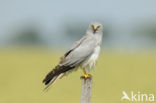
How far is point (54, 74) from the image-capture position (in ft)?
23.8

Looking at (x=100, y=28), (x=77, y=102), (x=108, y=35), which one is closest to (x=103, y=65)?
(x=77, y=102)

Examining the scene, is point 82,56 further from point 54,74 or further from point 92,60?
point 54,74

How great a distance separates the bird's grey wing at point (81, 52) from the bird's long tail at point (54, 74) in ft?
0.27

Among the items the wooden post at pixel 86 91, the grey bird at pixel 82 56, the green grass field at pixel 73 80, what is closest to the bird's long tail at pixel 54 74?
the grey bird at pixel 82 56

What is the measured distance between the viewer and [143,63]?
28484 mm

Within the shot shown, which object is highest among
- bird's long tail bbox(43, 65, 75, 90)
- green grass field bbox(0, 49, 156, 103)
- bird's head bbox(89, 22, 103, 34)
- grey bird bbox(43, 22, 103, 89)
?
green grass field bbox(0, 49, 156, 103)

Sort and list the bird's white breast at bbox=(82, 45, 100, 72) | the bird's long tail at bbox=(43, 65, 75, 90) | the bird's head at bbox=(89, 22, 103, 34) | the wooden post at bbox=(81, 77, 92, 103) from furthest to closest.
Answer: the bird's head at bbox=(89, 22, 103, 34) < the bird's white breast at bbox=(82, 45, 100, 72) < the bird's long tail at bbox=(43, 65, 75, 90) < the wooden post at bbox=(81, 77, 92, 103)

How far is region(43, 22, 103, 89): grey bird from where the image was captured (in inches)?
287

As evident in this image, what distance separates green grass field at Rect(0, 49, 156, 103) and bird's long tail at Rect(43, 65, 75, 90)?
647 centimetres

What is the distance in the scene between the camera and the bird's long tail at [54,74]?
7.23m

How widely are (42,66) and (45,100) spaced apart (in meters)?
12.2

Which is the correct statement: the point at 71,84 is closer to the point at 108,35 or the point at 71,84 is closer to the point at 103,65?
the point at 103,65

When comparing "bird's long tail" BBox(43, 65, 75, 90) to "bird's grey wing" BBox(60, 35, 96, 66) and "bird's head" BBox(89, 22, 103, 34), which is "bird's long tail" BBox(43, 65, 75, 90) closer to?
"bird's grey wing" BBox(60, 35, 96, 66)

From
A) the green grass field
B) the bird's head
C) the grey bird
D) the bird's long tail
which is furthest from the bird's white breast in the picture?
the green grass field
